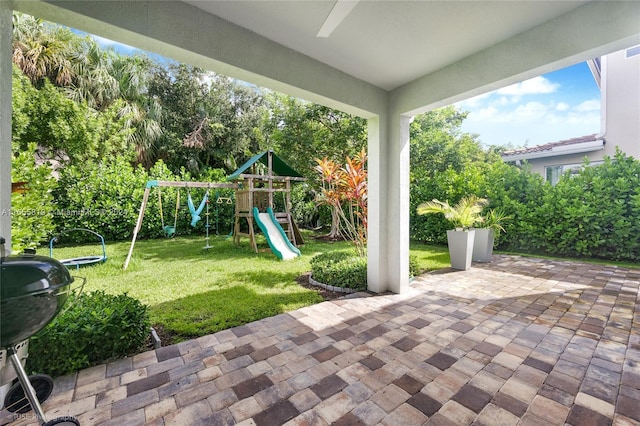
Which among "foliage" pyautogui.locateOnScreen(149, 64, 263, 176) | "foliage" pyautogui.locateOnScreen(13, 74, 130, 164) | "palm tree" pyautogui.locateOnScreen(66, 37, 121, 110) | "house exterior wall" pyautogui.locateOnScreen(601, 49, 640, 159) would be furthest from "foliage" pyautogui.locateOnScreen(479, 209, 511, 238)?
"palm tree" pyautogui.locateOnScreen(66, 37, 121, 110)

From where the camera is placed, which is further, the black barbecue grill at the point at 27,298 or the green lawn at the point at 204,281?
the green lawn at the point at 204,281

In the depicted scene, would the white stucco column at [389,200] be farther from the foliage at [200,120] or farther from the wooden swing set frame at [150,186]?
the foliage at [200,120]

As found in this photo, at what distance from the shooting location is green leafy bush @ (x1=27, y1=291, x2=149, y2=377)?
210 centimetres

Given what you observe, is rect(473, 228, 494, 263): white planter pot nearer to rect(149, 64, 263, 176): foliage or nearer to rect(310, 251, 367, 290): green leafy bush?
rect(310, 251, 367, 290): green leafy bush

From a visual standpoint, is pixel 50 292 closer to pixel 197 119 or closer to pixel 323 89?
pixel 323 89

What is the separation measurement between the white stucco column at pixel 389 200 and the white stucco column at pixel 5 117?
3.55 m

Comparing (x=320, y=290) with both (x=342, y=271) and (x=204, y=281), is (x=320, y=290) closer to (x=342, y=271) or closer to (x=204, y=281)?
(x=342, y=271)

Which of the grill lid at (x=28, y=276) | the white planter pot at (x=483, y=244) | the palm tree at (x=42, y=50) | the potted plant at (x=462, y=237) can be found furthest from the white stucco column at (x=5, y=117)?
the palm tree at (x=42, y=50)

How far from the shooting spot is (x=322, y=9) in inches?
92.0

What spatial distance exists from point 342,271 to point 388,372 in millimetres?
2288

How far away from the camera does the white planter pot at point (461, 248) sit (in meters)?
5.46

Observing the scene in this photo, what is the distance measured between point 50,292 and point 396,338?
8.54ft

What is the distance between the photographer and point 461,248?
5504 mm

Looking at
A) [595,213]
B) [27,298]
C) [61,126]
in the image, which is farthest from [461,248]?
[61,126]
